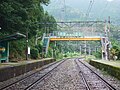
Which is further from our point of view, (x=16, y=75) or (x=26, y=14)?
(x=26, y=14)

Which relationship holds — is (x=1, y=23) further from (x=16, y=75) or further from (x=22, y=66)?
(x=16, y=75)

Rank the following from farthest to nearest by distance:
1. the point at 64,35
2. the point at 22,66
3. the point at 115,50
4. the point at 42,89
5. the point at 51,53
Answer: the point at 51,53 < the point at 64,35 < the point at 115,50 < the point at 22,66 < the point at 42,89

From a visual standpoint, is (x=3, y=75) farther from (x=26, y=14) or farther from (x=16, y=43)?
(x=16, y=43)

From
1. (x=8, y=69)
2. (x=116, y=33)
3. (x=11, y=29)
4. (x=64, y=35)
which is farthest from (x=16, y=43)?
(x=116, y=33)

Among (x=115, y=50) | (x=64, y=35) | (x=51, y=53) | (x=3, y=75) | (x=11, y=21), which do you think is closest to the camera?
(x=3, y=75)

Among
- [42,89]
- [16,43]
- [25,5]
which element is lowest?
[42,89]

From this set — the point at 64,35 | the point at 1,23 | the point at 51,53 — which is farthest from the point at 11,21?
the point at 51,53

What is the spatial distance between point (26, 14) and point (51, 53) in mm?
57102

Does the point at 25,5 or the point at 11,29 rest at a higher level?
the point at 25,5

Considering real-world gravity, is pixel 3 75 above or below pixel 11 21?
below

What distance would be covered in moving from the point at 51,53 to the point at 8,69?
223 feet

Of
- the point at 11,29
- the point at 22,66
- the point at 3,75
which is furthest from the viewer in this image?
the point at 11,29

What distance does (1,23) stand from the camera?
30.6 m

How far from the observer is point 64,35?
2995 inches
